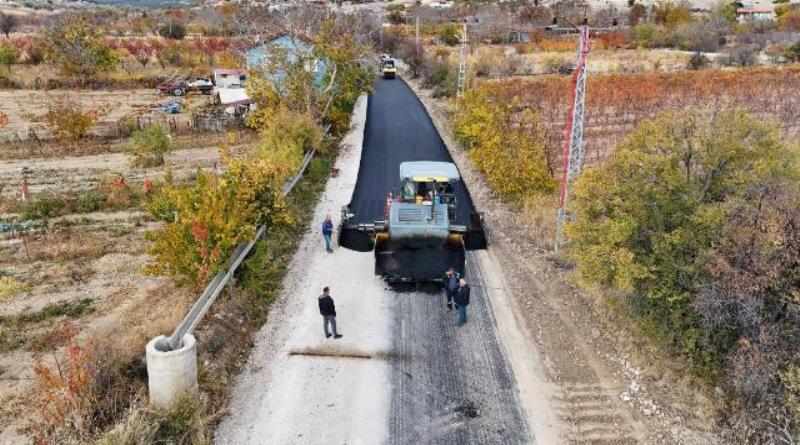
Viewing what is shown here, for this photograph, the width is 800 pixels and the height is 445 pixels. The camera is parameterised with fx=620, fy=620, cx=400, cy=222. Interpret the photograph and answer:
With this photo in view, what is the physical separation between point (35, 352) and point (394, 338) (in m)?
8.04

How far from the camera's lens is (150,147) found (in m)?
29.2

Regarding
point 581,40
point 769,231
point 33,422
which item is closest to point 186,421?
point 33,422

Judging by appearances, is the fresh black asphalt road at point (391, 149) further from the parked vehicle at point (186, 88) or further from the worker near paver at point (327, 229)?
the parked vehicle at point (186, 88)

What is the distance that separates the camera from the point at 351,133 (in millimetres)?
36812

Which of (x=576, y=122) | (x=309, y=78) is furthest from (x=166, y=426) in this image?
(x=309, y=78)

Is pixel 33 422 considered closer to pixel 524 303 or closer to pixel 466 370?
pixel 466 370

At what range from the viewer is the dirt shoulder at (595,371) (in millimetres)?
11375

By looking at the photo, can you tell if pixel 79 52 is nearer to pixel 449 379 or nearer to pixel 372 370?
pixel 372 370

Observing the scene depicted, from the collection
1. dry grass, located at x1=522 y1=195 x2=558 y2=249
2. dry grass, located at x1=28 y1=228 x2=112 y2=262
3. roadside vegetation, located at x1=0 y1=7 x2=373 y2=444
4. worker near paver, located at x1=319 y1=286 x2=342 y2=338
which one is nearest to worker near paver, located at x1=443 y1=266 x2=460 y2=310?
worker near paver, located at x1=319 y1=286 x2=342 y2=338

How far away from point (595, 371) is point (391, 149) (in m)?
21.0

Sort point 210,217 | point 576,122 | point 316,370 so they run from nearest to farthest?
point 316,370 → point 210,217 → point 576,122

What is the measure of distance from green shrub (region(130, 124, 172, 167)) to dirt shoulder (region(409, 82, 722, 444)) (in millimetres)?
18160

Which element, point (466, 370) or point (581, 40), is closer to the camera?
point (466, 370)

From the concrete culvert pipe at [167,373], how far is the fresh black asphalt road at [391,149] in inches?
446
